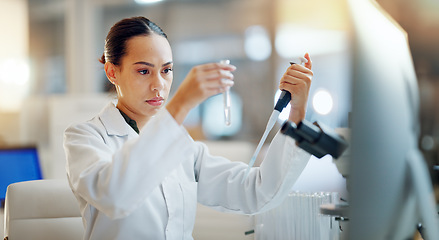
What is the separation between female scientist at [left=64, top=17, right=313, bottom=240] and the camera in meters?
0.88

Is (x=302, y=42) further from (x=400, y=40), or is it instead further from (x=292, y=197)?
(x=400, y=40)

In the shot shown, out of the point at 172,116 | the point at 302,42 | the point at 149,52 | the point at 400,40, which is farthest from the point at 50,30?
the point at 400,40

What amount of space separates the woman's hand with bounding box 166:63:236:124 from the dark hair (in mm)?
380

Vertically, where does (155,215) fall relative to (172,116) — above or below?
below

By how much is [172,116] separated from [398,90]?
0.43 metres

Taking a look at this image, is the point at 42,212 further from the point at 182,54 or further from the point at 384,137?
the point at 182,54

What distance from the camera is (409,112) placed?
60 cm

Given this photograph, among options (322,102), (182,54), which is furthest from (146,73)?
(182,54)

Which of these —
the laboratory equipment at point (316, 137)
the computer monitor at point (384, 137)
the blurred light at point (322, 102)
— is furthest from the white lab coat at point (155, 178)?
the blurred light at point (322, 102)

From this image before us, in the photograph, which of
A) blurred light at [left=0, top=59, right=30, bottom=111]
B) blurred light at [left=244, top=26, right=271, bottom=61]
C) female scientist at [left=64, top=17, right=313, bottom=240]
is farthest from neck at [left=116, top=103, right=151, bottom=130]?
blurred light at [left=0, top=59, right=30, bottom=111]

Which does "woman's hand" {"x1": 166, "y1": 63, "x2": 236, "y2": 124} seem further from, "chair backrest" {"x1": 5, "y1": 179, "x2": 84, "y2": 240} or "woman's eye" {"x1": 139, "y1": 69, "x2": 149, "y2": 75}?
"chair backrest" {"x1": 5, "y1": 179, "x2": 84, "y2": 240}

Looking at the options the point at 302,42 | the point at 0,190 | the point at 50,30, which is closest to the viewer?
the point at 0,190

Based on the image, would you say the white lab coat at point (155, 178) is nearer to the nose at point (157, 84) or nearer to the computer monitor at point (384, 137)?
the nose at point (157, 84)

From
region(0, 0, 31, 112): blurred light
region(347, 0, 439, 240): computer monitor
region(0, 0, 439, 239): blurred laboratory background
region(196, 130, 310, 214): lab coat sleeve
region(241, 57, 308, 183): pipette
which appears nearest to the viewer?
region(347, 0, 439, 240): computer monitor
